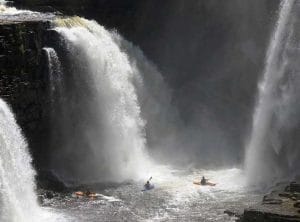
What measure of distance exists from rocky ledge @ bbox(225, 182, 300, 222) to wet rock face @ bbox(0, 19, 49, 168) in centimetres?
1130

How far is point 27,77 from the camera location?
32781 mm

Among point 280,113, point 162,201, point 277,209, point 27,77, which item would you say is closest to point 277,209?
point 277,209

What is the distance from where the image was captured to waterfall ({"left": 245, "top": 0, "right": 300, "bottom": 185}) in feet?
109

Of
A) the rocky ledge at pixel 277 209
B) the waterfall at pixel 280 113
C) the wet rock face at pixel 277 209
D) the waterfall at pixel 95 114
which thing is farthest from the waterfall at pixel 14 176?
the waterfall at pixel 280 113

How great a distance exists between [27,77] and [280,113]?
1343 centimetres

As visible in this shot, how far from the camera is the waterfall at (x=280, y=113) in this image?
109 ft

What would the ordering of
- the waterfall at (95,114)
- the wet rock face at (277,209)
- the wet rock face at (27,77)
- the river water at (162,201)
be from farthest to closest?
the waterfall at (95,114) < the wet rock face at (27,77) < the river water at (162,201) < the wet rock face at (277,209)

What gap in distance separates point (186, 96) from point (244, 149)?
5745 millimetres

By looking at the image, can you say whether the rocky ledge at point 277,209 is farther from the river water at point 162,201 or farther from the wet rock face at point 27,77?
the wet rock face at point 27,77

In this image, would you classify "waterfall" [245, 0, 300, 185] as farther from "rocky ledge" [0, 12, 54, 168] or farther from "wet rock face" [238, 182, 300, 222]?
"rocky ledge" [0, 12, 54, 168]

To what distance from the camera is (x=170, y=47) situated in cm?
4259

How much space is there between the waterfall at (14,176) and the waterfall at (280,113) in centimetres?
1175

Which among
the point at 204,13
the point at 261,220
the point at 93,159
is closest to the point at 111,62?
the point at 93,159

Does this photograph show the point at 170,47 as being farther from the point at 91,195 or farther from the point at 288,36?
the point at 91,195
